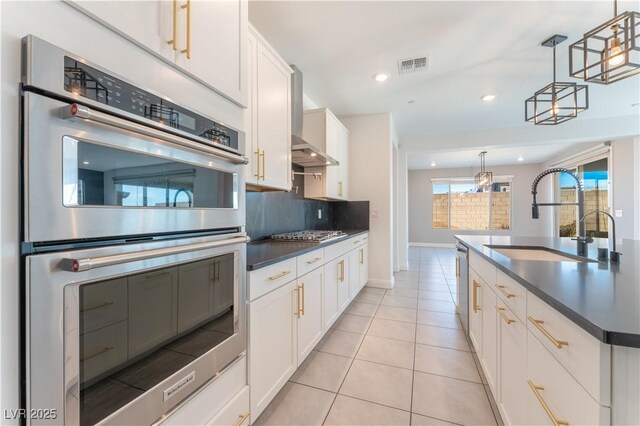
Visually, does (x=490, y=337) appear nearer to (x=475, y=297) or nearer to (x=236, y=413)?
(x=475, y=297)

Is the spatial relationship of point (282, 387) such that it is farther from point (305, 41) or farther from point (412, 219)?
point (412, 219)

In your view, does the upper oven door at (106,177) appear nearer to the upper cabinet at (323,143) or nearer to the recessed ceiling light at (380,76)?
the upper cabinet at (323,143)

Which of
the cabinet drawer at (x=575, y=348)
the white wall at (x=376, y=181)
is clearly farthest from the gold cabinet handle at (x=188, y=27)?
the white wall at (x=376, y=181)

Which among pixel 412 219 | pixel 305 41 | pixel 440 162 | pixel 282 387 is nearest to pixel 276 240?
pixel 282 387

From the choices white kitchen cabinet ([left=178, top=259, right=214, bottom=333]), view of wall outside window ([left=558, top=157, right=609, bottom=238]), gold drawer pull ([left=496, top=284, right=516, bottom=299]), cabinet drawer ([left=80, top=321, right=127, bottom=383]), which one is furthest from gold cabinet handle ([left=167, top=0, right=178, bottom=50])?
view of wall outside window ([left=558, top=157, right=609, bottom=238])

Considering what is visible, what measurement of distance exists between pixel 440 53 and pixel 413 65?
0.27 meters

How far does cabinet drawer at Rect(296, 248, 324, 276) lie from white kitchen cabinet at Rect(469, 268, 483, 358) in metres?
1.18

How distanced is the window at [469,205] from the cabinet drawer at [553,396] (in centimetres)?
882

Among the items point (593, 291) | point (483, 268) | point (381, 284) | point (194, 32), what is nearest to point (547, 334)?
point (593, 291)

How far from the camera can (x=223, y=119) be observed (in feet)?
4.09

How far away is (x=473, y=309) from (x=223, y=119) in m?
2.28

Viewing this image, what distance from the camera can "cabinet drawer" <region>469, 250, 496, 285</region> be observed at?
159 cm

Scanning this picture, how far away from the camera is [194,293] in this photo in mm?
1045

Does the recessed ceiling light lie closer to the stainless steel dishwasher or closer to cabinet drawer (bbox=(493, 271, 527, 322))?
the stainless steel dishwasher
